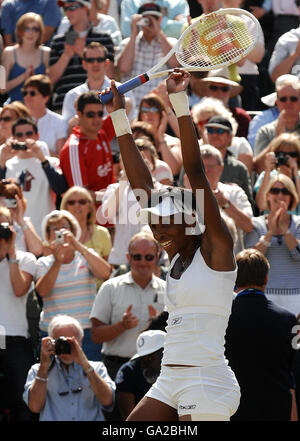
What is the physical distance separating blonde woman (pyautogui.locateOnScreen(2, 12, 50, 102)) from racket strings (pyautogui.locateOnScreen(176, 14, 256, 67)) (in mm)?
5044

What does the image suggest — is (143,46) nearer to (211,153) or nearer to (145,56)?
(145,56)

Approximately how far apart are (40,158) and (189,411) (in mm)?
4460

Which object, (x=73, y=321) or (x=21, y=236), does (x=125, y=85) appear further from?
(x=21, y=236)

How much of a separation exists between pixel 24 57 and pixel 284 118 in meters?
2.95

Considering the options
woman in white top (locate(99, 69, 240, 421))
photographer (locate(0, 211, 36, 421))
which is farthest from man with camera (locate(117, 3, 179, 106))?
woman in white top (locate(99, 69, 240, 421))

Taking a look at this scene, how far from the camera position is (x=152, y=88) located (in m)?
10.9

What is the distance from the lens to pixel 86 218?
8414 mm

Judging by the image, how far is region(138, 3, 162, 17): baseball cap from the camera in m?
10.8

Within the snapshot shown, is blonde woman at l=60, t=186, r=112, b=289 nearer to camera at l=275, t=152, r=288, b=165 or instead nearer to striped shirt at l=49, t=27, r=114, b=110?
camera at l=275, t=152, r=288, b=165

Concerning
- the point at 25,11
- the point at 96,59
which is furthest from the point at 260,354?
the point at 25,11

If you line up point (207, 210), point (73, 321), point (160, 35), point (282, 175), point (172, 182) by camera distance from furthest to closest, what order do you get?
point (160, 35), point (172, 182), point (282, 175), point (73, 321), point (207, 210)

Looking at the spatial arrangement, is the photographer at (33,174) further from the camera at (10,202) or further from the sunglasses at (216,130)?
the sunglasses at (216,130)
